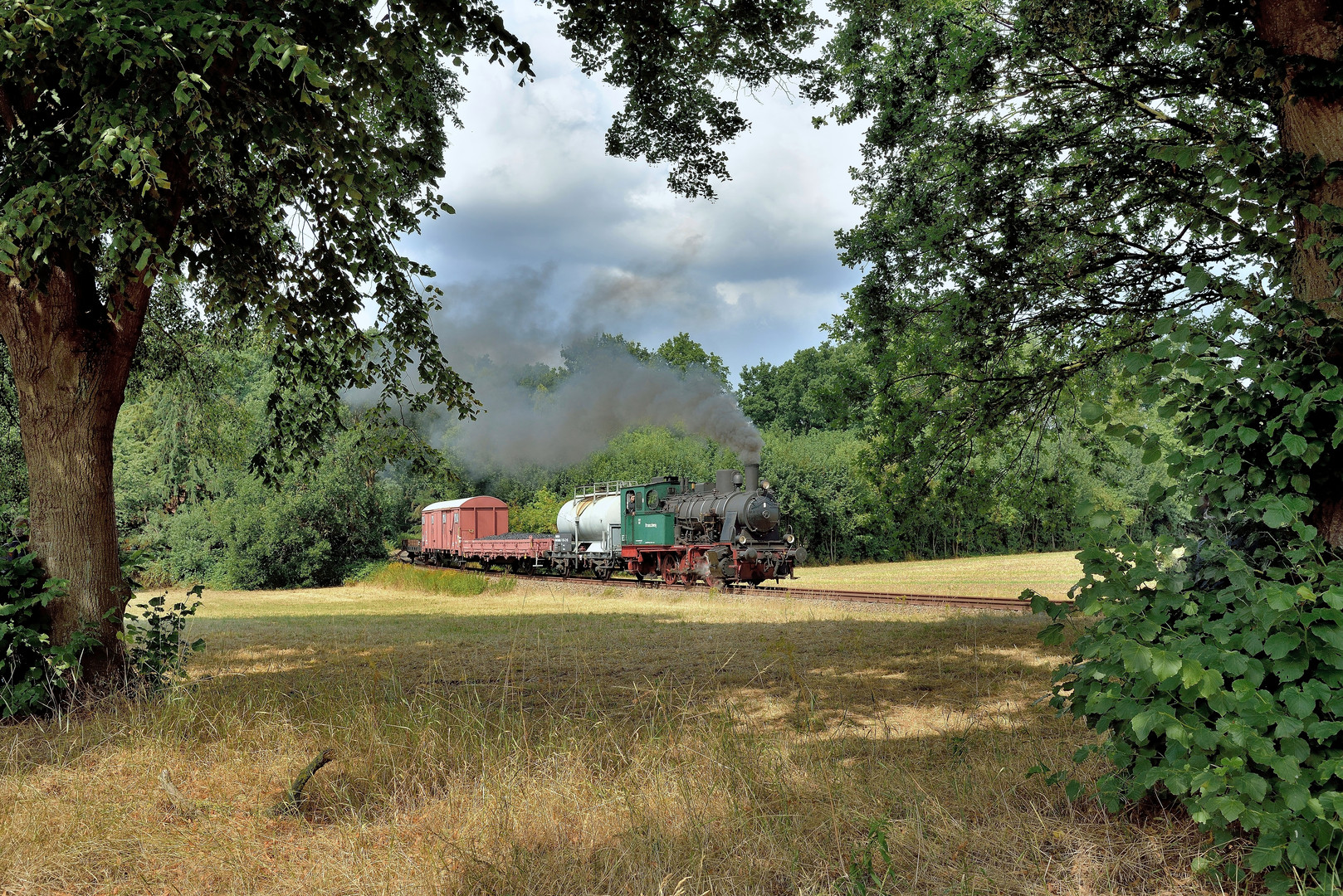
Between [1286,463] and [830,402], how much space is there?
264 inches

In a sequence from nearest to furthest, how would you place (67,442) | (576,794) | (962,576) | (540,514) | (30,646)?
(576,794), (30,646), (67,442), (962,576), (540,514)

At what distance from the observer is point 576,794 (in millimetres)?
4156

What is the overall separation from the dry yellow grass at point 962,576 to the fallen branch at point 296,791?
575 inches

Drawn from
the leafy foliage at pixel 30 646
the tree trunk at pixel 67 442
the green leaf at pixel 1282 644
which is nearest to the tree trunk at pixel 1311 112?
the green leaf at pixel 1282 644

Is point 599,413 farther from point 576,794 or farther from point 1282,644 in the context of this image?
point 1282,644

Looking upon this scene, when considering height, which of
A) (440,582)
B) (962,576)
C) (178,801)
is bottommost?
(962,576)

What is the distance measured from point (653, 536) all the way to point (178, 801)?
18.6 meters

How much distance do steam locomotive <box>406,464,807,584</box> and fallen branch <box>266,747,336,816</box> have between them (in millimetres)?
15651

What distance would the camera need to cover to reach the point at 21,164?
565 cm

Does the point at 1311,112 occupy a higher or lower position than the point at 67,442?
higher

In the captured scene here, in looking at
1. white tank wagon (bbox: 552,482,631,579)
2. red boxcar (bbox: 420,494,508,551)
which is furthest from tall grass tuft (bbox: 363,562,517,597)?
red boxcar (bbox: 420,494,508,551)

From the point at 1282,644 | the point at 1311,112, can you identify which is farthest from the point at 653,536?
the point at 1282,644

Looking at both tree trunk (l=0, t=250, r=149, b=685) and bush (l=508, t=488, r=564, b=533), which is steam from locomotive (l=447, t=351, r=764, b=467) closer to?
bush (l=508, t=488, r=564, b=533)

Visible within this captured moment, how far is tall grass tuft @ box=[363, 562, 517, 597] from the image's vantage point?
855 inches
